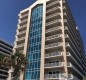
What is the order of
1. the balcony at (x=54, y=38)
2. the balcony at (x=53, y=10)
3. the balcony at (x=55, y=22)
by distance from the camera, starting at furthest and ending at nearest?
the balcony at (x=53, y=10) < the balcony at (x=55, y=22) < the balcony at (x=54, y=38)

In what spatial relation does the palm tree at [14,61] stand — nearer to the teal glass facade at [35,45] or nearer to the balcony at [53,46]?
the teal glass facade at [35,45]

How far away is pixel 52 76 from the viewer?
155 feet

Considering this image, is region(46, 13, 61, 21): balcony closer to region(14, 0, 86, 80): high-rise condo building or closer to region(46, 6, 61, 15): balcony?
region(14, 0, 86, 80): high-rise condo building

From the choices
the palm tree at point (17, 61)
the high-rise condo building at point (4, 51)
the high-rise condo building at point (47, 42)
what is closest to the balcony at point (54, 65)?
the high-rise condo building at point (47, 42)

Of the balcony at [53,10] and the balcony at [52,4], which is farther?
the balcony at [52,4]

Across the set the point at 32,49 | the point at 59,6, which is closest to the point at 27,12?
the point at 59,6

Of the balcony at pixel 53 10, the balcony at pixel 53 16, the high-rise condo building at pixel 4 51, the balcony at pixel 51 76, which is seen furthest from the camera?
the high-rise condo building at pixel 4 51

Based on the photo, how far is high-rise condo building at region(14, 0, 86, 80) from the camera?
Result: 1927 inches

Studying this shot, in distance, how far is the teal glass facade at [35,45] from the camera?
50.9m

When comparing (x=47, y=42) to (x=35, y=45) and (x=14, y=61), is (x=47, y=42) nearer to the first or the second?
(x=35, y=45)

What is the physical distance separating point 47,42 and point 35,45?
4046 millimetres

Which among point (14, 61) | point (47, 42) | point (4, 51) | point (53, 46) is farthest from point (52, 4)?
point (4, 51)

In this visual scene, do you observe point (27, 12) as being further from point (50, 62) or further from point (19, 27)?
point (50, 62)

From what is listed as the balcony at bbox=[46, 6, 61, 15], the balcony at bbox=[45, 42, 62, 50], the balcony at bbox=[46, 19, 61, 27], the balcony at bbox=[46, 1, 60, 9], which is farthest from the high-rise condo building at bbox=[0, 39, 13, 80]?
the balcony at bbox=[45, 42, 62, 50]
